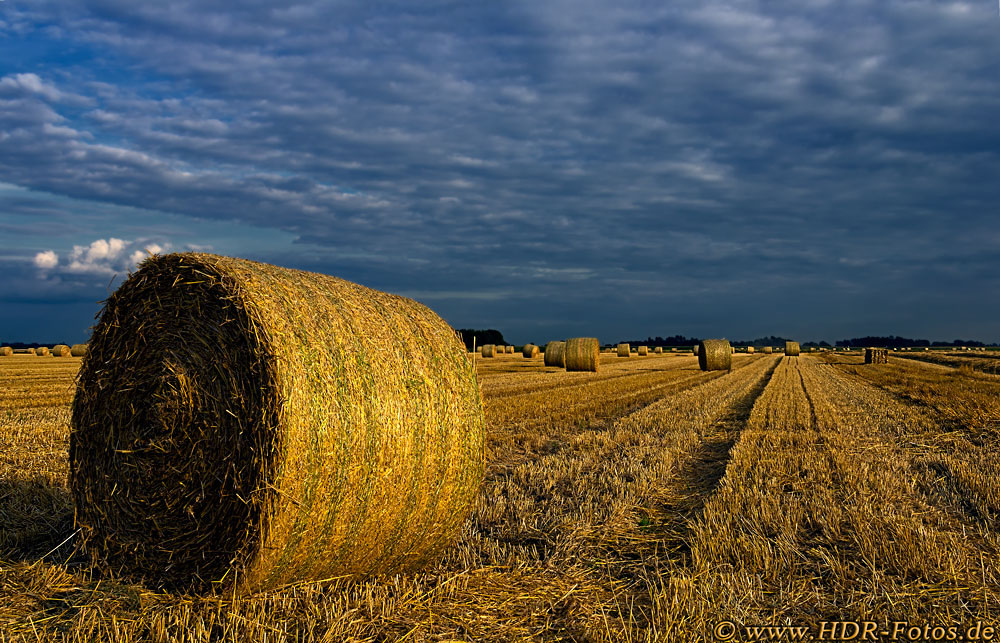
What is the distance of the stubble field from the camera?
4.22 meters

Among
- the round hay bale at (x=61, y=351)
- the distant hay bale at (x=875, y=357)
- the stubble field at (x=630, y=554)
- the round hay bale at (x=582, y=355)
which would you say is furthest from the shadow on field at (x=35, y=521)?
the round hay bale at (x=61, y=351)

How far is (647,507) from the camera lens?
23.2 feet

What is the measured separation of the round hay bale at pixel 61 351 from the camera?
47.7 metres

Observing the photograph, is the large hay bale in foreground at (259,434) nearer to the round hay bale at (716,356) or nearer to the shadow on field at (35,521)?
the shadow on field at (35,521)

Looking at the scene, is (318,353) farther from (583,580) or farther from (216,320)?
(583,580)

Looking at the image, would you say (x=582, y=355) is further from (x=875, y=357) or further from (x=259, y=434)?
(x=259, y=434)

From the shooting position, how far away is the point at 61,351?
4794 centimetres

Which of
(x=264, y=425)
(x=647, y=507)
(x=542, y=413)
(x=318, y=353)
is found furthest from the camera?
(x=542, y=413)

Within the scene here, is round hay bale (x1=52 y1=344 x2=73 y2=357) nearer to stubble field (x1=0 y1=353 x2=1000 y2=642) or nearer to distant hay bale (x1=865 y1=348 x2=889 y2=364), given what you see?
stubble field (x1=0 y1=353 x2=1000 y2=642)

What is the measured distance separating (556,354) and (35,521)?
28.1m

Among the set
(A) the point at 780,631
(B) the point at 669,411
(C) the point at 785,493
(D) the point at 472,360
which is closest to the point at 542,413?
(B) the point at 669,411

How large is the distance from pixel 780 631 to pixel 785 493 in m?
3.56

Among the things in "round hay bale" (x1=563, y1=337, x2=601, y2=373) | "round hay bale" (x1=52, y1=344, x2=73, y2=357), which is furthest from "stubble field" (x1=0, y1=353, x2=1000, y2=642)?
"round hay bale" (x1=52, y1=344, x2=73, y2=357)

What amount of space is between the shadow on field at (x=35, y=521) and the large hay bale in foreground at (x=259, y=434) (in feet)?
2.25
